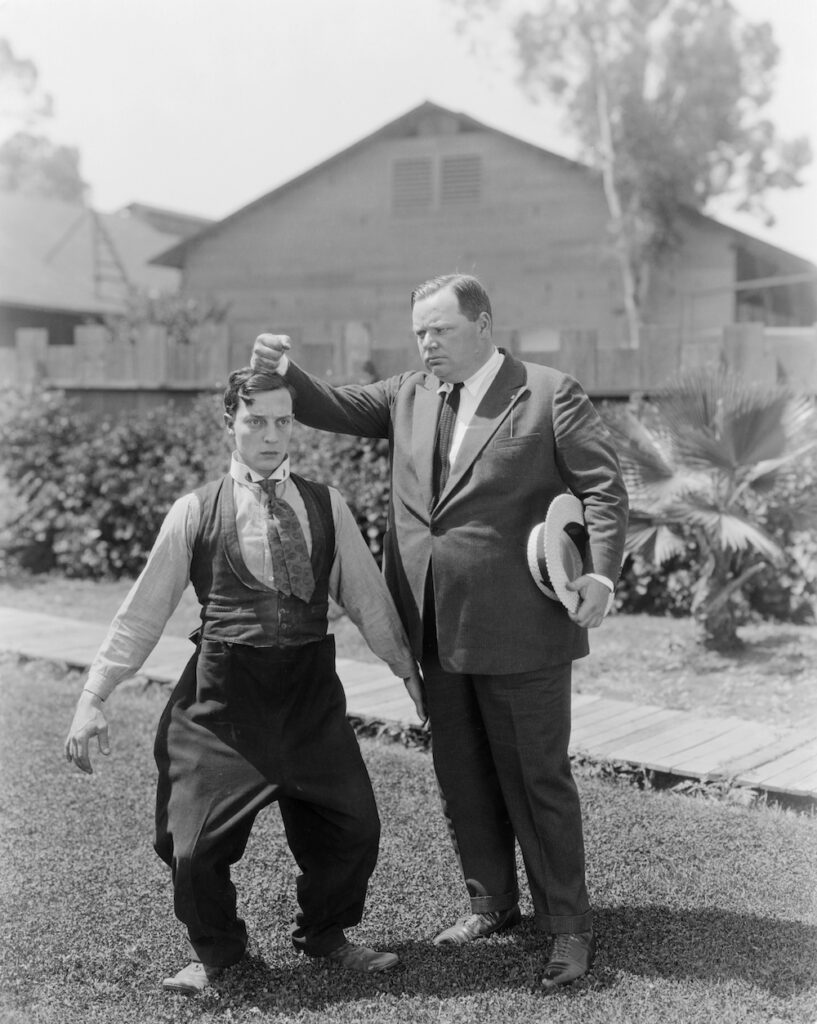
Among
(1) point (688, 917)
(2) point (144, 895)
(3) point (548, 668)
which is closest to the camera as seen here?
(3) point (548, 668)

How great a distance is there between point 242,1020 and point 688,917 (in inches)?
57.8

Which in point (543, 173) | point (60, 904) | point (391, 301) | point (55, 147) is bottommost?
point (60, 904)

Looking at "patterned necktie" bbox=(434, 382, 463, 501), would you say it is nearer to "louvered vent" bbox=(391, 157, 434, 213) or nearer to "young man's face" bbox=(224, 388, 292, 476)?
"young man's face" bbox=(224, 388, 292, 476)

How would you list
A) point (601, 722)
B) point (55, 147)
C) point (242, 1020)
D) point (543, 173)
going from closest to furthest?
1. point (242, 1020)
2. point (601, 722)
3. point (543, 173)
4. point (55, 147)

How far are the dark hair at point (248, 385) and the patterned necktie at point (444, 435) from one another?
1.62 feet

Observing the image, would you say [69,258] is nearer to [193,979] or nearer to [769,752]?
[769,752]

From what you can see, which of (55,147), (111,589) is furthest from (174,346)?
(55,147)

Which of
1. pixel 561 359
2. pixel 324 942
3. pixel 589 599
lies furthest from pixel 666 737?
pixel 561 359

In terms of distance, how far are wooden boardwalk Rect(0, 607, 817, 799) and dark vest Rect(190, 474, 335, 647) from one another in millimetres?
2324

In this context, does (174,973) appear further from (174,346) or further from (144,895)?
(174,346)

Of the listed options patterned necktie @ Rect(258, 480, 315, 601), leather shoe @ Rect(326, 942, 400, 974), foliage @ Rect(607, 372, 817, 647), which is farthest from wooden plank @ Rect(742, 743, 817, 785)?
patterned necktie @ Rect(258, 480, 315, 601)

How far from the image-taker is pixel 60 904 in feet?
12.8

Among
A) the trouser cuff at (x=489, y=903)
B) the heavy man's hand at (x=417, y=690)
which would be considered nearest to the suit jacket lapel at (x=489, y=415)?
the heavy man's hand at (x=417, y=690)

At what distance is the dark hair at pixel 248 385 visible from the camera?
3259 mm
